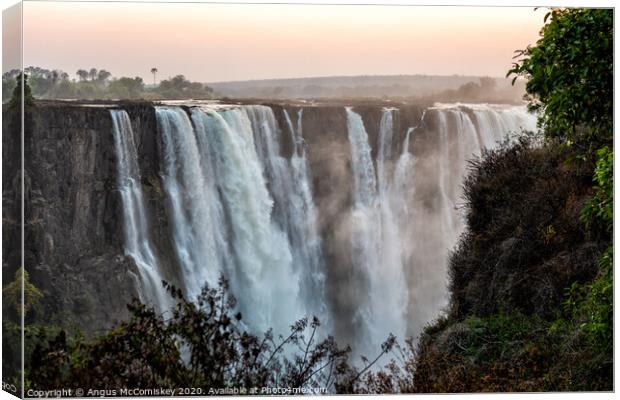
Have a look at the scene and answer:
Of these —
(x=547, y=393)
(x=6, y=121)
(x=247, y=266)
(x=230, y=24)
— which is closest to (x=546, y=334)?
(x=547, y=393)

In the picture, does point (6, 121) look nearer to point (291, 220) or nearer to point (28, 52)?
point (28, 52)

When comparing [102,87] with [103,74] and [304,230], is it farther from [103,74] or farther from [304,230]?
[304,230]

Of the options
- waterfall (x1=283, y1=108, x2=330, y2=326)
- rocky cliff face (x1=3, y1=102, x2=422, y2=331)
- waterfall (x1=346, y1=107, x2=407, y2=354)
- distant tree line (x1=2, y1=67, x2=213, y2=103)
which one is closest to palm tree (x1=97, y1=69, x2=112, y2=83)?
distant tree line (x1=2, y1=67, x2=213, y2=103)

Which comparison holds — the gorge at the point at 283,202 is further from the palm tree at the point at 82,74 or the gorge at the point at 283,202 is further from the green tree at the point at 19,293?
the green tree at the point at 19,293

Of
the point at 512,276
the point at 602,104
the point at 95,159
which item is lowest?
the point at 512,276

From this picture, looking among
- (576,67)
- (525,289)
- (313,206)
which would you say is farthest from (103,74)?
(525,289)

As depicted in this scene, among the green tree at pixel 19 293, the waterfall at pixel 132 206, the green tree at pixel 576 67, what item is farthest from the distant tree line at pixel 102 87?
the green tree at pixel 576 67
